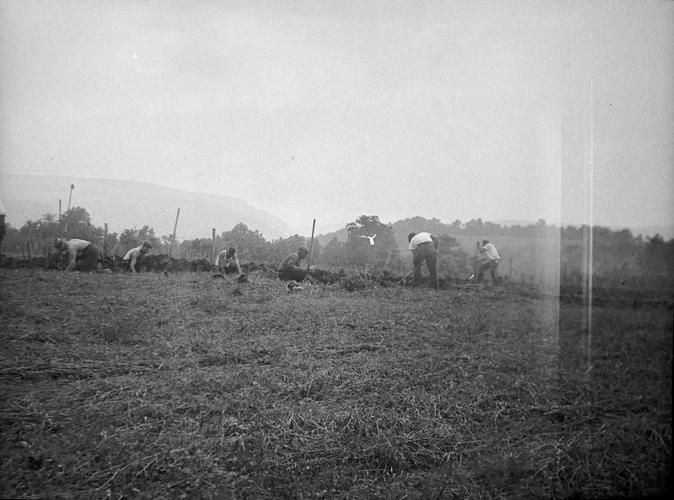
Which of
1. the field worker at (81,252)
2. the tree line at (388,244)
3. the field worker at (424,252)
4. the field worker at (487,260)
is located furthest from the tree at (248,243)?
the field worker at (487,260)

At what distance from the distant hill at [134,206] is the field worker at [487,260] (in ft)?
4.83

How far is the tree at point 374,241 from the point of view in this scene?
10.5 feet

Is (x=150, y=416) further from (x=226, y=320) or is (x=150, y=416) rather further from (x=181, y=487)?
(x=226, y=320)

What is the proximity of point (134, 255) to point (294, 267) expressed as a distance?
103 centimetres

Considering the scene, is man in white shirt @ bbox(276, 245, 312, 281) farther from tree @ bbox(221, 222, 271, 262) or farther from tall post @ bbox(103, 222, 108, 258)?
tall post @ bbox(103, 222, 108, 258)

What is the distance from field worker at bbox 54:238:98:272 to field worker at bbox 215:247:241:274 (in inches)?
28.7

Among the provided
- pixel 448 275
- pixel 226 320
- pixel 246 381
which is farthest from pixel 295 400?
pixel 448 275

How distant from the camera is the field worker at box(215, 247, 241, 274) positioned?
2863mm

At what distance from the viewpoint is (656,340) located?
332 centimetres

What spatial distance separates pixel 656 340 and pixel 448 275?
169 centimetres

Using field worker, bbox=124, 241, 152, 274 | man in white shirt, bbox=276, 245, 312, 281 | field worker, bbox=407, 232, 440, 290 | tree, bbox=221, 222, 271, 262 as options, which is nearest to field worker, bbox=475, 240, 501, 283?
field worker, bbox=407, 232, 440, 290

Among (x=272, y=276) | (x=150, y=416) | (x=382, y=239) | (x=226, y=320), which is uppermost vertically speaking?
(x=382, y=239)

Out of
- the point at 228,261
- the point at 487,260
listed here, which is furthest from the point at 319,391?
the point at 487,260

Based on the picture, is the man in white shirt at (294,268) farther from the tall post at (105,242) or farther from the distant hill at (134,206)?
the tall post at (105,242)
